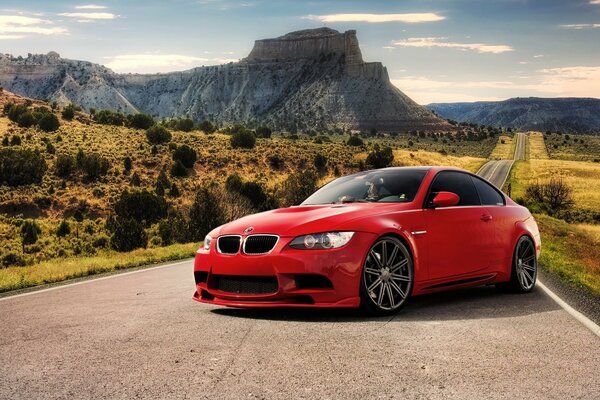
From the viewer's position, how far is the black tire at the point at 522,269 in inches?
360

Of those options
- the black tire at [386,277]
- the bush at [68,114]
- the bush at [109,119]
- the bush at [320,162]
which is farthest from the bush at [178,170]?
the black tire at [386,277]

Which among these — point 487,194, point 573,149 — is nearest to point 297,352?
point 487,194

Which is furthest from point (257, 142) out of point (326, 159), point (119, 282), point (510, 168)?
point (119, 282)

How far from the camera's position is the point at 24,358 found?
5.81 meters

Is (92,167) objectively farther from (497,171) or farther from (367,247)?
(367,247)

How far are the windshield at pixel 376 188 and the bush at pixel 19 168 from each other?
5848cm

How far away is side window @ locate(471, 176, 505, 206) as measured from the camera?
9.07m

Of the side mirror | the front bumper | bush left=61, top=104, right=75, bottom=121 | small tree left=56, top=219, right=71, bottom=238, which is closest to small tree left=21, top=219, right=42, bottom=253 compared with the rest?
small tree left=56, top=219, right=71, bottom=238

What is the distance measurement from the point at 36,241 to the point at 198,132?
5562 cm

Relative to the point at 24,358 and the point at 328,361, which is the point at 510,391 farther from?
the point at 24,358

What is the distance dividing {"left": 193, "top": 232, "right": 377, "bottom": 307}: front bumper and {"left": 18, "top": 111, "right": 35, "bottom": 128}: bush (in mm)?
84209

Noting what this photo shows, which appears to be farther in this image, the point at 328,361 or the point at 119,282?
the point at 119,282

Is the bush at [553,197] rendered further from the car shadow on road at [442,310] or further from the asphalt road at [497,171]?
the car shadow on road at [442,310]

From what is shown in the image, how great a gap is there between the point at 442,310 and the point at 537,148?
160891mm
